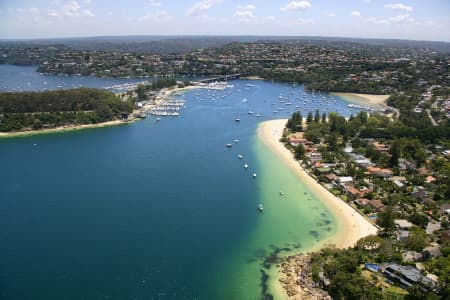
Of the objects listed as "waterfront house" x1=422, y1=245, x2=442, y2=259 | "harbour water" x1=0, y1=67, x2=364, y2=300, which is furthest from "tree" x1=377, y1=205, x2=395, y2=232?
"harbour water" x1=0, y1=67, x2=364, y2=300

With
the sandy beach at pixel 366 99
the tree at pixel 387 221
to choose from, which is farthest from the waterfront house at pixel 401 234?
the sandy beach at pixel 366 99

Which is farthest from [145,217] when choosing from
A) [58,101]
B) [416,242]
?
[58,101]

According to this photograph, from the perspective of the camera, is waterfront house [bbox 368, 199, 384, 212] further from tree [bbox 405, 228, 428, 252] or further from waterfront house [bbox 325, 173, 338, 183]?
waterfront house [bbox 325, 173, 338, 183]

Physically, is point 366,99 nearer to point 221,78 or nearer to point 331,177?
point 221,78

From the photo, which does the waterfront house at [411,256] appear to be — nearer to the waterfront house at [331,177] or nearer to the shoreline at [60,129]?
the waterfront house at [331,177]

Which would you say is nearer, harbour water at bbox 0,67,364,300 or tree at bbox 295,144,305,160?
harbour water at bbox 0,67,364,300
